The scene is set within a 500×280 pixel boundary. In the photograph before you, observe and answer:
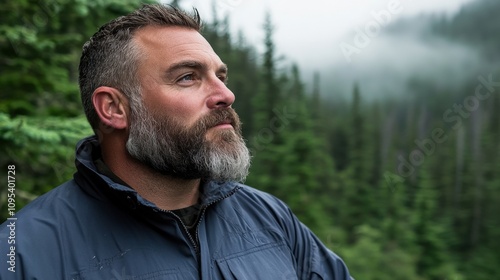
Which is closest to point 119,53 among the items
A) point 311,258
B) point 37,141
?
point 311,258

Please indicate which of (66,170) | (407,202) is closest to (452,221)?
(407,202)

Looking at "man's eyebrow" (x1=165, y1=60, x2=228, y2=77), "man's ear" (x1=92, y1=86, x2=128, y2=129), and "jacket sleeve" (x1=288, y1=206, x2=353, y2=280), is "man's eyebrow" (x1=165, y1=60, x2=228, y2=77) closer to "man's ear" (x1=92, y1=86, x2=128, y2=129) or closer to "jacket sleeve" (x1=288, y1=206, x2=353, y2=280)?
"man's ear" (x1=92, y1=86, x2=128, y2=129)

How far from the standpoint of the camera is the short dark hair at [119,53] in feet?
8.07

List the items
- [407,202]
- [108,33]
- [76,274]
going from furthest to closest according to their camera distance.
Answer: [407,202] → [108,33] → [76,274]

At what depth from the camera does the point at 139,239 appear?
2.10m

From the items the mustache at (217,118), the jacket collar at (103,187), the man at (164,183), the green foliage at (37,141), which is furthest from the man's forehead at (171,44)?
the green foliage at (37,141)

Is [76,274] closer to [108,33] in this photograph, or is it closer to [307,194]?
[108,33]

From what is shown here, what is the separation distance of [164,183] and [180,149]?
0.18 meters

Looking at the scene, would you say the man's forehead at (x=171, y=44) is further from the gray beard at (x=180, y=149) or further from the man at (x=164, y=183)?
the gray beard at (x=180, y=149)

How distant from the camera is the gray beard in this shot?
235cm

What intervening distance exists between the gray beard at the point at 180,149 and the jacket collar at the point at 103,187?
8 centimetres

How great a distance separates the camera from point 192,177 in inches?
94.3

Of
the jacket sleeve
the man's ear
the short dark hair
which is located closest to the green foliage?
the short dark hair

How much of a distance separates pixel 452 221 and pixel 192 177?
8235 cm
